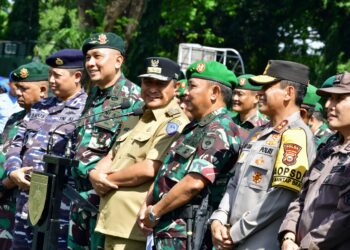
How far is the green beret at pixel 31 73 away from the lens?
8562 millimetres

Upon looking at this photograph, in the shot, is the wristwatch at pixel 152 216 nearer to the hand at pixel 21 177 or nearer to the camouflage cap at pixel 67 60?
the hand at pixel 21 177

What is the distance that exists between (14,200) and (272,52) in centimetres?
2087

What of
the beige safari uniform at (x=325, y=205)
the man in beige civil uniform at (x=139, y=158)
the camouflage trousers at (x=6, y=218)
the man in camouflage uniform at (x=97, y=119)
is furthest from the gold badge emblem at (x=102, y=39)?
the beige safari uniform at (x=325, y=205)

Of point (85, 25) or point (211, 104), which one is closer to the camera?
point (211, 104)

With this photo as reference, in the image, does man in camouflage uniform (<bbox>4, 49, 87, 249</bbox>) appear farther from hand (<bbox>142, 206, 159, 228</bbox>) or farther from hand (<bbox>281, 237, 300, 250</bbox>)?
hand (<bbox>281, 237, 300, 250</bbox>)

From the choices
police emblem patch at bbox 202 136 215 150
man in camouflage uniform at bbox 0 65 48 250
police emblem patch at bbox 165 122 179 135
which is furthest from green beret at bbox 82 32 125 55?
police emblem patch at bbox 202 136 215 150

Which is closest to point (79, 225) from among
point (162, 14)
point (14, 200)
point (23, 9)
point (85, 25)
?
point (14, 200)

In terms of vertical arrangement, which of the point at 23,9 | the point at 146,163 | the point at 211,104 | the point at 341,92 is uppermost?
the point at 341,92

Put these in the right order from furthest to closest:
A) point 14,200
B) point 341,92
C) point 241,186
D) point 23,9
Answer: point 23,9 < point 14,200 < point 241,186 < point 341,92

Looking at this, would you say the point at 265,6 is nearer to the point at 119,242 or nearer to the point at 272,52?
the point at 272,52

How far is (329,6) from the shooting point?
24.4 meters

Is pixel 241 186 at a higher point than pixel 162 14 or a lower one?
higher

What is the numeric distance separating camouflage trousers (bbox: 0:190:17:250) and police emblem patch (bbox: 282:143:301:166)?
3684 mm

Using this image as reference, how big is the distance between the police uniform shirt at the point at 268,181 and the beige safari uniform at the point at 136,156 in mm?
945
